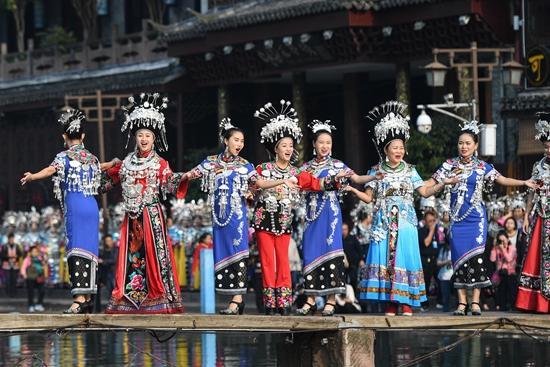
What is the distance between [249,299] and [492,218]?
5713mm

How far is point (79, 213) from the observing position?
17453mm

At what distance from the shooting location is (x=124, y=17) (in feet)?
145

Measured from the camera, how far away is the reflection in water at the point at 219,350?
2081 centimetres

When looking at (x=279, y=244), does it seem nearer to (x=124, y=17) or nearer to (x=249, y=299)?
(x=249, y=299)

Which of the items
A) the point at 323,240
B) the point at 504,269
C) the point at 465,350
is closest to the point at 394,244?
the point at 323,240

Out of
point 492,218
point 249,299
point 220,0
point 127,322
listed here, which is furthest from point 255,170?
point 220,0

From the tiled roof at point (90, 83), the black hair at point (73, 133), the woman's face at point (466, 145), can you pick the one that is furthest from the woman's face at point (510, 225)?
the tiled roof at point (90, 83)

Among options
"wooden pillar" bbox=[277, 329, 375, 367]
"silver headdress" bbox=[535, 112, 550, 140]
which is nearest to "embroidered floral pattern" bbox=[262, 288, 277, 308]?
"wooden pillar" bbox=[277, 329, 375, 367]

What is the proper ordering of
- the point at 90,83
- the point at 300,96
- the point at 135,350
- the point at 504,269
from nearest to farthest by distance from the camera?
the point at 135,350
the point at 504,269
the point at 300,96
the point at 90,83

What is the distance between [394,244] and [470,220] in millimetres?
848

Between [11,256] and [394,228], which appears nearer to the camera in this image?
[394,228]

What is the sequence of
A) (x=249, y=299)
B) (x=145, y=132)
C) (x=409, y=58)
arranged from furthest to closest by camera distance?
(x=409, y=58)
(x=249, y=299)
(x=145, y=132)

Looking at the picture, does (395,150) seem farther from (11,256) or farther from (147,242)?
(11,256)

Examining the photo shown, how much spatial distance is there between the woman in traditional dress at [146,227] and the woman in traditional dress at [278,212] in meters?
0.83
